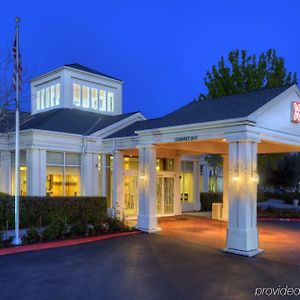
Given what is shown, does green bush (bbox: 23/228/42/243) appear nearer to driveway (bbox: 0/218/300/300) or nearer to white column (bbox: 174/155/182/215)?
driveway (bbox: 0/218/300/300)

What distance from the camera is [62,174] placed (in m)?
18.2

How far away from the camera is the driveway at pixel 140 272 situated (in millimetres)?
7562

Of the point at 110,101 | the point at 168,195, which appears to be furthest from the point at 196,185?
the point at 110,101

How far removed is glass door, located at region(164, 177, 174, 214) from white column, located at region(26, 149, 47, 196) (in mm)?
7059

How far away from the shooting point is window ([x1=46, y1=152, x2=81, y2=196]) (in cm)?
1781

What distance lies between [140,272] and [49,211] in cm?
647

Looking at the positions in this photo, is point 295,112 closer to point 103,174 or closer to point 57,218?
point 57,218

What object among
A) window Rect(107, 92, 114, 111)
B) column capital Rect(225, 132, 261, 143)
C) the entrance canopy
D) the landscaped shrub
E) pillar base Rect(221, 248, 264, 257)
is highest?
window Rect(107, 92, 114, 111)

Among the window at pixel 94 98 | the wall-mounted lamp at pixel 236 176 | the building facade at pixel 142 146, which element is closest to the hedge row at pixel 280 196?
the building facade at pixel 142 146

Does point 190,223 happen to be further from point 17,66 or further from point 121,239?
point 17,66

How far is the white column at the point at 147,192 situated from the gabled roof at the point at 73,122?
480 cm

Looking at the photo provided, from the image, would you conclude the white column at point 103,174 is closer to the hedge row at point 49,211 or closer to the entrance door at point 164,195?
the entrance door at point 164,195

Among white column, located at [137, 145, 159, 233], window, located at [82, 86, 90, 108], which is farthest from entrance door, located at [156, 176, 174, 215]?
window, located at [82, 86, 90, 108]

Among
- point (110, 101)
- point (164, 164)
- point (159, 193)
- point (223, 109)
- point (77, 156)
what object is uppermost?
point (110, 101)
